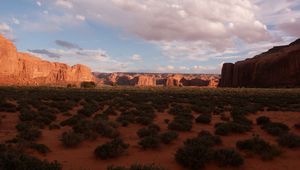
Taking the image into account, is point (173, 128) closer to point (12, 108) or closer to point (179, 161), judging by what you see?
point (179, 161)

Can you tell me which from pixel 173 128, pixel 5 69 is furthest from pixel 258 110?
pixel 5 69

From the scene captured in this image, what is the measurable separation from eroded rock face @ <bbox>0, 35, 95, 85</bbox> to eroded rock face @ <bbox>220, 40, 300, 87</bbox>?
83.8 m

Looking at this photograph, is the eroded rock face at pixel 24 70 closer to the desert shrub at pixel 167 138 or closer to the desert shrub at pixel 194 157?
the desert shrub at pixel 167 138

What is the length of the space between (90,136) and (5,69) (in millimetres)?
146899

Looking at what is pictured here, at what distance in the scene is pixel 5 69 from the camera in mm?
143250

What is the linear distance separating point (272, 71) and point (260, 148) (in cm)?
8097

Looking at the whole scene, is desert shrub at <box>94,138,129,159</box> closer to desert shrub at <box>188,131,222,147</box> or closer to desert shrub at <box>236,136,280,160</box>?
desert shrub at <box>188,131,222,147</box>

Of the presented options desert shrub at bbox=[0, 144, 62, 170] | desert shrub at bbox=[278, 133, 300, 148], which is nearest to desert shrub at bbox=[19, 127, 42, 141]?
desert shrub at bbox=[0, 144, 62, 170]

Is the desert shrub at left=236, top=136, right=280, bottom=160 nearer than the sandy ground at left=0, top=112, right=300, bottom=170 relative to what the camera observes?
No

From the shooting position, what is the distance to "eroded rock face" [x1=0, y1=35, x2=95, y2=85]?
464ft

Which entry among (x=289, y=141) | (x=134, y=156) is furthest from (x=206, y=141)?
(x=289, y=141)

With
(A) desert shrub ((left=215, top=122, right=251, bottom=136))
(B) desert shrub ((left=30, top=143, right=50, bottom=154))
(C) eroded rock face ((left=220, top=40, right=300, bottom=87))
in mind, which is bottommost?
(B) desert shrub ((left=30, top=143, right=50, bottom=154))

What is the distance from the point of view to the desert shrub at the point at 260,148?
366 inches

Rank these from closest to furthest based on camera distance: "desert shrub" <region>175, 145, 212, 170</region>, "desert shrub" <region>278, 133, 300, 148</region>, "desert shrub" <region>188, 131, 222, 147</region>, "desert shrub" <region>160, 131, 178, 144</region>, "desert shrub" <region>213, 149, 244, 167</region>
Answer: "desert shrub" <region>175, 145, 212, 170</region> < "desert shrub" <region>213, 149, 244, 167</region> < "desert shrub" <region>188, 131, 222, 147</region> < "desert shrub" <region>278, 133, 300, 148</region> < "desert shrub" <region>160, 131, 178, 144</region>
